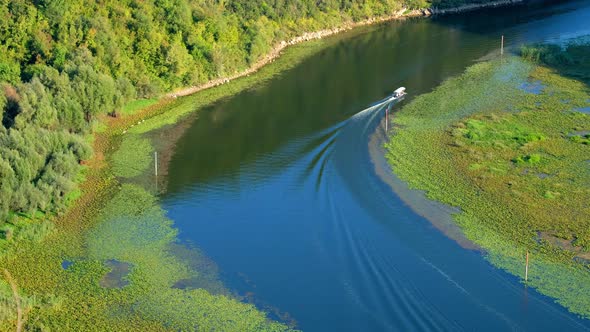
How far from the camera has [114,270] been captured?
1555 inches

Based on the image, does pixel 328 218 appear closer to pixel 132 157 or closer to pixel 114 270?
pixel 114 270

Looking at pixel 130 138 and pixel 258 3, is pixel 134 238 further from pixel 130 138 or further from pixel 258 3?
pixel 258 3

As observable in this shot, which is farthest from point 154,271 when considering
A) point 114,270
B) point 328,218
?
point 328,218

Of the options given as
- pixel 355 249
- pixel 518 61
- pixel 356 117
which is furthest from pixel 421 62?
pixel 355 249

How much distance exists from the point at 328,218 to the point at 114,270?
42.0 feet

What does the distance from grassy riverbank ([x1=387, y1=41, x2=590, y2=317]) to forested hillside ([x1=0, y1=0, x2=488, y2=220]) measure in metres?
21.4

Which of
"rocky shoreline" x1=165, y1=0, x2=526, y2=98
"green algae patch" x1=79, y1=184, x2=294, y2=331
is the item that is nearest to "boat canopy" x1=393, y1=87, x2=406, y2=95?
"rocky shoreline" x1=165, y1=0, x2=526, y2=98

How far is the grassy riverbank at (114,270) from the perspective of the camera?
115 ft

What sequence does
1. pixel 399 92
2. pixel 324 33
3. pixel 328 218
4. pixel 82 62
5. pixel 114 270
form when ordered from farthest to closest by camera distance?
pixel 324 33 < pixel 399 92 < pixel 82 62 < pixel 328 218 < pixel 114 270

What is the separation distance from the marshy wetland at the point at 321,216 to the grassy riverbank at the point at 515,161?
15cm

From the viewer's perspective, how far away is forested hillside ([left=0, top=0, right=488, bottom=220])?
45.8 metres

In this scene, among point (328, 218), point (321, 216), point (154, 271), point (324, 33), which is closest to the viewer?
point (154, 271)

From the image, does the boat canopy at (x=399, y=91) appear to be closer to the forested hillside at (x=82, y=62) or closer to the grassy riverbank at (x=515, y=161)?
the grassy riverbank at (x=515, y=161)

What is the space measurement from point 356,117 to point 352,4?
39.4 m
